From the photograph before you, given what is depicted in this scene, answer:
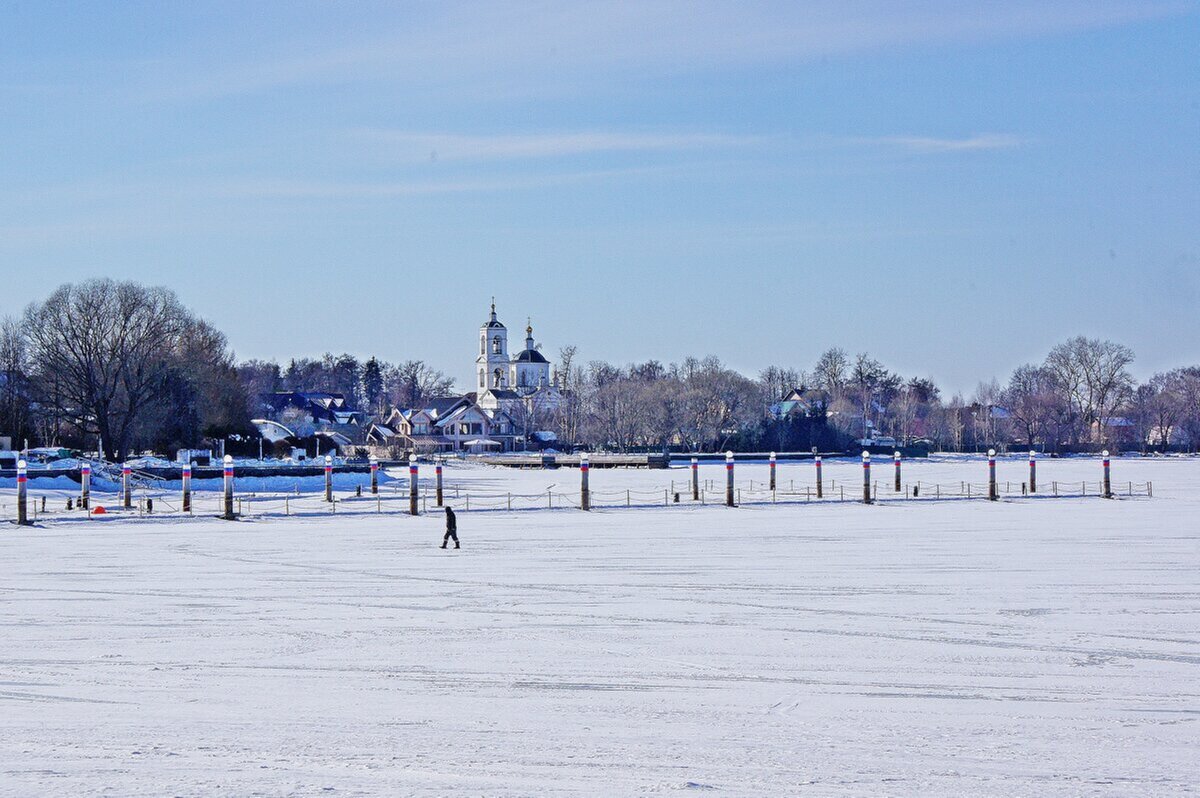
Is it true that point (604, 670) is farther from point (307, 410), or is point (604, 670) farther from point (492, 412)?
point (307, 410)

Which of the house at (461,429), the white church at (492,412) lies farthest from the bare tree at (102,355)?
the house at (461,429)

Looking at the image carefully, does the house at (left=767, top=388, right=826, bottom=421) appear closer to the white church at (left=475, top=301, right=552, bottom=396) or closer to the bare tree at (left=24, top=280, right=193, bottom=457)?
the white church at (left=475, top=301, right=552, bottom=396)

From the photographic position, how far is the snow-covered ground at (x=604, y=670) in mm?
A: 11031

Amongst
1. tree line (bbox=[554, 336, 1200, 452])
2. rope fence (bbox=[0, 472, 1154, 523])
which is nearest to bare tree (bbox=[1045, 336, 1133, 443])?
tree line (bbox=[554, 336, 1200, 452])

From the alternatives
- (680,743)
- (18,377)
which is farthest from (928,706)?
(18,377)

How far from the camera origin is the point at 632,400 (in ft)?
436

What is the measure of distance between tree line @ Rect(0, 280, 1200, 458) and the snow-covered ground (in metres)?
53.5

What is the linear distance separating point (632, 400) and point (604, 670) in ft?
386

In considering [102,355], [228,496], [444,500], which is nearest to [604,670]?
[228,496]

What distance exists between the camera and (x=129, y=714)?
42.4 ft

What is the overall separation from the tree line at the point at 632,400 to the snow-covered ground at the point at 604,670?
176 ft

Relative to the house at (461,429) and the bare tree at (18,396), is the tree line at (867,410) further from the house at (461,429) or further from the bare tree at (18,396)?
the bare tree at (18,396)

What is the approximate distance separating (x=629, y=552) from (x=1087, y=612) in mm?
12062

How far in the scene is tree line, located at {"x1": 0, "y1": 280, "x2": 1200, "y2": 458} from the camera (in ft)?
267
